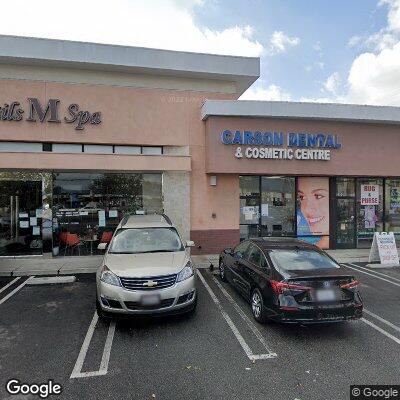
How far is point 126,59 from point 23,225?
22.7ft

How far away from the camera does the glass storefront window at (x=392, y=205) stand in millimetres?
13836

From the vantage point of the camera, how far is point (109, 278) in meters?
5.35

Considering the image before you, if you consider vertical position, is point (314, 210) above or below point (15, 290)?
above

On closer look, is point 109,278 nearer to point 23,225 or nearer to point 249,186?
point 23,225

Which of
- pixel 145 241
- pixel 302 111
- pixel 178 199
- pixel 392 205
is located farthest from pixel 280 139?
pixel 145 241

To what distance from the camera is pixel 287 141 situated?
1179cm

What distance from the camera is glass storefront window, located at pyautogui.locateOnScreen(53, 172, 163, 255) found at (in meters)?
11.4

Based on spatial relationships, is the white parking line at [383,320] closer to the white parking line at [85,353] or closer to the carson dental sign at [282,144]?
the white parking line at [85,353]

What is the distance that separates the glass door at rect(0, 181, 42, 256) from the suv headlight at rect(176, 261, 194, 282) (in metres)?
7.84

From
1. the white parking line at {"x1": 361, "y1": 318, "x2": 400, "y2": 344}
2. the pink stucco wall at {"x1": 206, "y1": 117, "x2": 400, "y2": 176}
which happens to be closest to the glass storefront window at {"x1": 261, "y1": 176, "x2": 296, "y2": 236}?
the pink stucco wall at {"x1": 206, "y1": 117, "x2": 400, "y2": 176}

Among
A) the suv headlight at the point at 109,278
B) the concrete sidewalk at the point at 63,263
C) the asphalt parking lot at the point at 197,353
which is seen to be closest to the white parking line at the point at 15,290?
the asphalt parking lot at the point at 197,353

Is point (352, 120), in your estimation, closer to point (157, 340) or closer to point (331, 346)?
point (331, 346)

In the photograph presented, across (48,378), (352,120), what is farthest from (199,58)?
(48,378)

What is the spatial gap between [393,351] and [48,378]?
4.84 m
